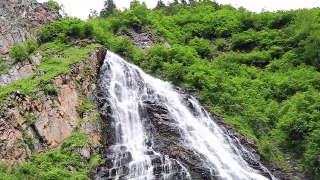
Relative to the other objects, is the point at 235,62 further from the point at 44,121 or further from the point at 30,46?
the point at 44,121

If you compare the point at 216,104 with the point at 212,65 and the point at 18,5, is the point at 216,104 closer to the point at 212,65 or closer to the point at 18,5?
the point at 212,65

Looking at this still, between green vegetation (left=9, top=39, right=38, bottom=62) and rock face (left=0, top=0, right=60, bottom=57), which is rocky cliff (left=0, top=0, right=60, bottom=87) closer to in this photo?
rock face (left=0, top=0, right=60, bottom=57)

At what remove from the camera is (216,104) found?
33.4 meters

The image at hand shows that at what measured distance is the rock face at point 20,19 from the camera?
35.1 meters

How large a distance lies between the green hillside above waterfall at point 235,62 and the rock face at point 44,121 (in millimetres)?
808

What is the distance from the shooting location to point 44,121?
80.8 feet

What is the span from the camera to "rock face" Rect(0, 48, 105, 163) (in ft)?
74.5

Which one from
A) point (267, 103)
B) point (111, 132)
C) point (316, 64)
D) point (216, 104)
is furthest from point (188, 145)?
point (316, 64)

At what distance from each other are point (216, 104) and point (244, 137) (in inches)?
188

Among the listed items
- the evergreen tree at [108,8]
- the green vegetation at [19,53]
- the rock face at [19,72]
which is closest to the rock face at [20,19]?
the green vegetation at [19,53]

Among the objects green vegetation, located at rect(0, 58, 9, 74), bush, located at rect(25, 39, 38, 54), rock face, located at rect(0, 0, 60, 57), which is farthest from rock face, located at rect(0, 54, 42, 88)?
rock face, located at rect(0, 0, 60, 57)

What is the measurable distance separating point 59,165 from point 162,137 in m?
6.76

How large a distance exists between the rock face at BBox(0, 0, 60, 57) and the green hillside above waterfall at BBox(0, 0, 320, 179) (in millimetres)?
1452

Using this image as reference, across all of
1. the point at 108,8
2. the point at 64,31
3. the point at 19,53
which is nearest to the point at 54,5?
the point at 64,31
